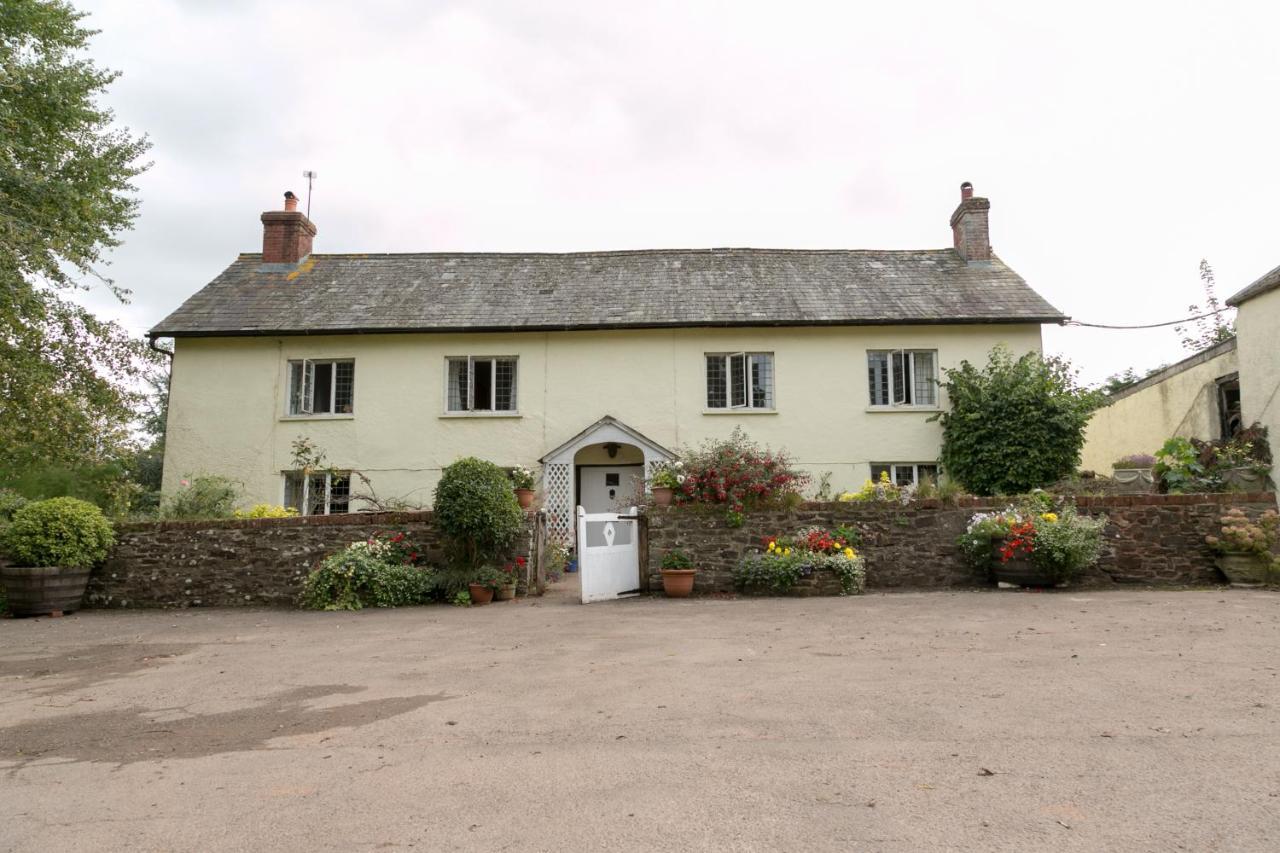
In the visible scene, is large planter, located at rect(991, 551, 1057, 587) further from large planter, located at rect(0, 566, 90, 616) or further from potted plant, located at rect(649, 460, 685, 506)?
large planter, located at rect(0, 566, 90, 616)

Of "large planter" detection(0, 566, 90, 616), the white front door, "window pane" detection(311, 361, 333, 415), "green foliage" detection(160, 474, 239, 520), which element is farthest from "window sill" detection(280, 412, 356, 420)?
"large planter" detection(0, 566, 90, 616)

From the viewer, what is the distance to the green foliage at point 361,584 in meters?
11.7

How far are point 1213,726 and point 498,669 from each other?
515 cm

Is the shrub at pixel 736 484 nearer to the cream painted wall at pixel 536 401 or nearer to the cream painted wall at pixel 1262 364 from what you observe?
the cream painted wall at pixel 536 401

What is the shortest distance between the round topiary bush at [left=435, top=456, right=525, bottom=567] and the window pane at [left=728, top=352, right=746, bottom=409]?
7.32 m

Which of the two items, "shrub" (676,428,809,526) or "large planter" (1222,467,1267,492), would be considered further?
"large planter" (1222,467,1267,492)

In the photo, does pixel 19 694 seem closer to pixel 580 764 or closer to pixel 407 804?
pixel 407 804

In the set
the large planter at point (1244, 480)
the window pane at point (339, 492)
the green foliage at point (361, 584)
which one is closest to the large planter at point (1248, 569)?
the large planter at point (1244, 480)

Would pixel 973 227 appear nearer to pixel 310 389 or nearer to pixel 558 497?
pixel 558 497

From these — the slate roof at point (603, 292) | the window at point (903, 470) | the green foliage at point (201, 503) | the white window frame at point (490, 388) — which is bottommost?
the green foliage at point (201, 503)

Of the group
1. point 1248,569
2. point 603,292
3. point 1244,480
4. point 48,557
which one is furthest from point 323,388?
point 1244,480

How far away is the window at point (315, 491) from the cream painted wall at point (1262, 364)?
18490 millimetres

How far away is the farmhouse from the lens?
1781cm

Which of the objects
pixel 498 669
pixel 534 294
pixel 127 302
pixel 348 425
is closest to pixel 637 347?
pixel 534 294
